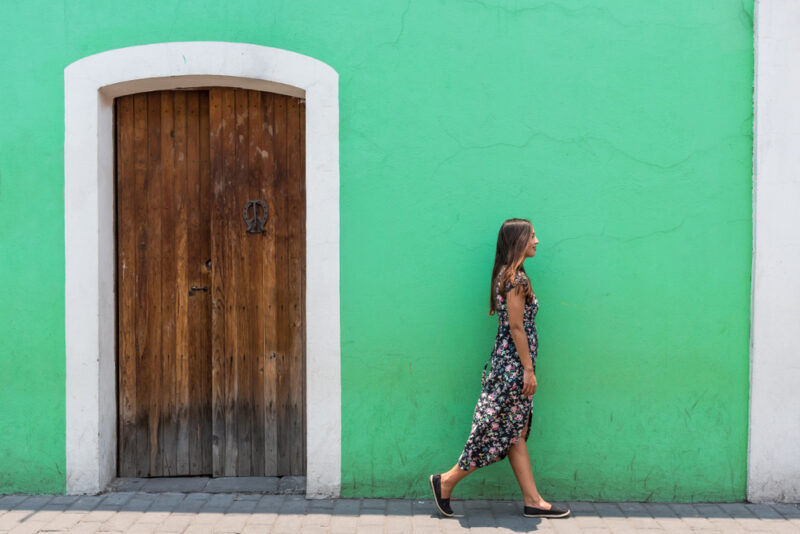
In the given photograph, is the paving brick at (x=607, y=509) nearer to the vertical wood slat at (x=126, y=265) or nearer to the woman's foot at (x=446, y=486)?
the woman's foot at (x=446, y=486)

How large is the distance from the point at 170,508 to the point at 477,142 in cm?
278

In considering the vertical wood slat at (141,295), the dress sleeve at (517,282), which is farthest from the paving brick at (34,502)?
the dress sleeve at (517,282)

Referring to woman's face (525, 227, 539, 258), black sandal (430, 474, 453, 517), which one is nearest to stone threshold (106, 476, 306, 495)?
black sandal (430, 474, 453, 517)

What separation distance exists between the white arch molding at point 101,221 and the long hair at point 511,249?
981 mm

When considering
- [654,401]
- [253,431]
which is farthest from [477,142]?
[253,431]

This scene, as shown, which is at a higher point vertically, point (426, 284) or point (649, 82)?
point (649, 82)

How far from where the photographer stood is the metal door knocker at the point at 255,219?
4.61 meters

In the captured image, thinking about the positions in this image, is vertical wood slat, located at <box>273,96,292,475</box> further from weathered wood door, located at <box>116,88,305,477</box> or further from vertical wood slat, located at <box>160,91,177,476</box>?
vertical wood slat, located at <box>160,91,177,476</box>

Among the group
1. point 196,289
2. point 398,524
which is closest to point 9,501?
point 196,289

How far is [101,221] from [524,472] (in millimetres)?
2924

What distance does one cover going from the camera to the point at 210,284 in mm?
4691

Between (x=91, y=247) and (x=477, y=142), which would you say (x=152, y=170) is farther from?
(x=477, y=142)

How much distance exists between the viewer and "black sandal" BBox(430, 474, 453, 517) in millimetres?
4051

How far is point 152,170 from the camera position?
4.69 metres
